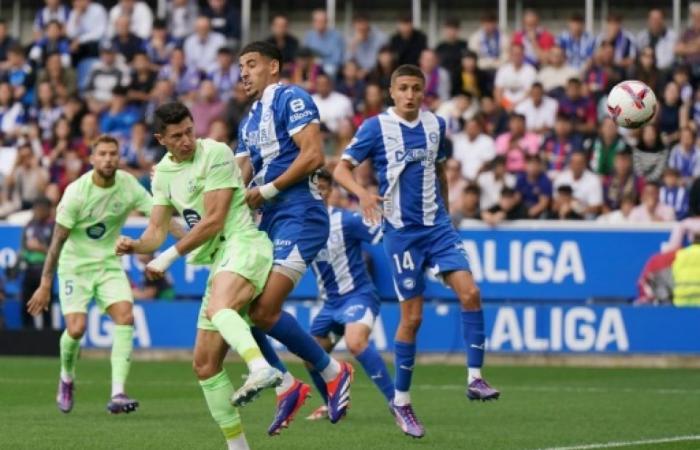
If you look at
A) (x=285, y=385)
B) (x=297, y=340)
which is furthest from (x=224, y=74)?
(x=285, y=385)

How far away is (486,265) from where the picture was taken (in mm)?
20812

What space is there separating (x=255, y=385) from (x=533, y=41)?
1634 centimetres

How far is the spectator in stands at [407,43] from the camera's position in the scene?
24.7 metres

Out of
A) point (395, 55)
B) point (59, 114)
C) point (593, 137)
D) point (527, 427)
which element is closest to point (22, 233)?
point (59, 114)

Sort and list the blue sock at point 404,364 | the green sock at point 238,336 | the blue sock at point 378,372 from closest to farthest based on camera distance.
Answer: the green sock at point 238,336 < the blue sock at point 404,364 < the blue sock at point 378,372

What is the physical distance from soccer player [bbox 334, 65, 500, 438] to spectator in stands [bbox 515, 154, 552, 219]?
8954mm

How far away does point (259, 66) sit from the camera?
1089 centimetres

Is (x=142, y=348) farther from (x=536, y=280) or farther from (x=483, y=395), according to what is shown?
(x=483, y=395)

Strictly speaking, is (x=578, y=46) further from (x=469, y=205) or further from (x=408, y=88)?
(x=408, y=88)

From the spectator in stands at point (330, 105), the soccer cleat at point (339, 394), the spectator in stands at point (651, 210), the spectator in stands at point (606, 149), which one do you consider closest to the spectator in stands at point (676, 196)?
the spectator in stands at point (651, 210)

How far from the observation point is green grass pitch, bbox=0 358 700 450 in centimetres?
1129

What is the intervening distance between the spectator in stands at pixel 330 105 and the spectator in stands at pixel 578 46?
11.3 feet

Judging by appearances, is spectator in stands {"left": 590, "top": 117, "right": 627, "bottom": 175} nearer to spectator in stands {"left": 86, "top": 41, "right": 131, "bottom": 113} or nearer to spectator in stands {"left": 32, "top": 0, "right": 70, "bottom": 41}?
spectator in stands {"left": 86, "top": 41, "right": 131, "bottom": 113}

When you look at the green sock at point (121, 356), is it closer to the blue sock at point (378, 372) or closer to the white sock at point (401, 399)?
the blue sock at point (378, 372)
